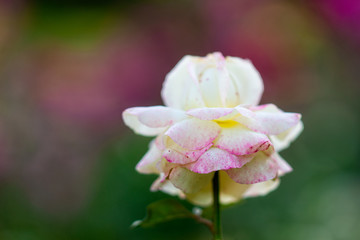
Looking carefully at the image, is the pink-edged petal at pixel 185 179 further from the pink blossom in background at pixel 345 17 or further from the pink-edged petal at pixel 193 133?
the pink blossom in background at pixel 345 17

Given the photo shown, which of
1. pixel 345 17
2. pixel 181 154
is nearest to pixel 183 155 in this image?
pixel 181 154

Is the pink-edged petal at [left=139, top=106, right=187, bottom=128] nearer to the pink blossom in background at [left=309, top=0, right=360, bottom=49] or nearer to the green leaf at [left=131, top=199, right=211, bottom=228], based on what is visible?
the green leaf at [left=131, top=199, right=211, bottom=228]

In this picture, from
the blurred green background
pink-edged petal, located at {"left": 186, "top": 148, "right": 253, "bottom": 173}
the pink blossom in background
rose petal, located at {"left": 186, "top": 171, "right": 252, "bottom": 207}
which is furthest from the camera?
the pink blossom in background

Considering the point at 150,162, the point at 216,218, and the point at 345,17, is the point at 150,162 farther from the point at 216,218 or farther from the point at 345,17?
the point at 345,17

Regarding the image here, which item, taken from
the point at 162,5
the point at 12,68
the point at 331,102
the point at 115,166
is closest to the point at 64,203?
the point at 115,166

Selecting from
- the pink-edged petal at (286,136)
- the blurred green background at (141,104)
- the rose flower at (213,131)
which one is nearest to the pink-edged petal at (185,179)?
the rose flower at (213,131)

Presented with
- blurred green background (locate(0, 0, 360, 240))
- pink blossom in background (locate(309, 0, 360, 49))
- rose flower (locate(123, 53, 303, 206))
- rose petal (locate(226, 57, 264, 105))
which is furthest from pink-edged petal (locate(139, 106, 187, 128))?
pink blossom in background (locate(309, 0, 360, 49))
